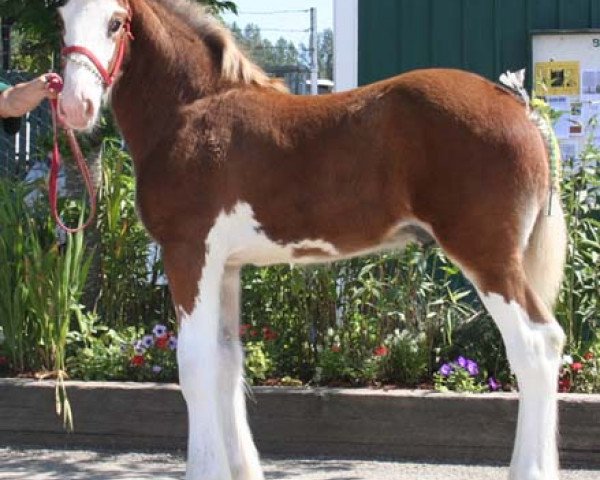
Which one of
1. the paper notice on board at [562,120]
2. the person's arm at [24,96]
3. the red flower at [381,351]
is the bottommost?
the red flower at [381,351]

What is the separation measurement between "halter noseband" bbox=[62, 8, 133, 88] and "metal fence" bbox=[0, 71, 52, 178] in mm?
3659

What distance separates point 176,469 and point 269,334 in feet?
3.55

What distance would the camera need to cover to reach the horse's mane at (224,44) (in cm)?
466

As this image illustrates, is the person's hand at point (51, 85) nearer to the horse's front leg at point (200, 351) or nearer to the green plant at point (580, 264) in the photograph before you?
the horse's front leg at point (200, 351)

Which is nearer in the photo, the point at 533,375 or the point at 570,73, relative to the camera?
the point at 533,375

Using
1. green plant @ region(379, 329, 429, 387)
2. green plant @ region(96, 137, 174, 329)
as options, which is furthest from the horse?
green plant @ region(96, 137, 174, 329)

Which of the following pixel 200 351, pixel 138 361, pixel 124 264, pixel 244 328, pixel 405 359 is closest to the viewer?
pixel 200 351

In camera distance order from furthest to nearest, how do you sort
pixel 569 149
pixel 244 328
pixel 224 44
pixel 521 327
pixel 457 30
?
1. pixel 457 30
2. pixel 569 149
3. pixel 244 328
4. pixel 224 44
5. pixel 521 327

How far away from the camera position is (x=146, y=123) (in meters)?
4.58

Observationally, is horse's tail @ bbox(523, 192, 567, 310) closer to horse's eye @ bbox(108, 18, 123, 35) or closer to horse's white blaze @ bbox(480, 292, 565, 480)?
horse's white blaze @ bbox(480, 292, 565, 480)

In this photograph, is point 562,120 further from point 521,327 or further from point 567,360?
point 521,327

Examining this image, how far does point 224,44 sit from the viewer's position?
4703 millimetres

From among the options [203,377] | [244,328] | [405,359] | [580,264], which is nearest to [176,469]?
[244,328]

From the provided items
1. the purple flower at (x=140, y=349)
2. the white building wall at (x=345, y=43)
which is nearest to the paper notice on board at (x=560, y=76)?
the white building wall at (x=345, y=43)
